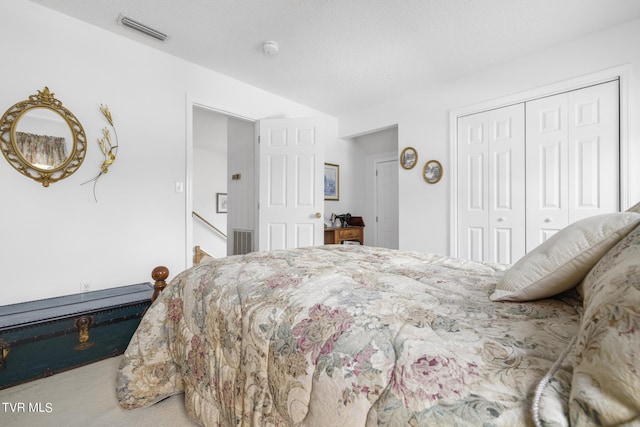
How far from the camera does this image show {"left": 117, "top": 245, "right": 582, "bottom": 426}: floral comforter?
504mm

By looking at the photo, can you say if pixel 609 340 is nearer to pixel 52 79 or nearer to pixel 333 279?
pixel 333 279

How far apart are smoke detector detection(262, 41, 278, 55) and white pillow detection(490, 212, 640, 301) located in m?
2.64

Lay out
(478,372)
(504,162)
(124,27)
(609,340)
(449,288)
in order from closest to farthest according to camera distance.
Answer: (609,340) < (478,372) < (449,288) < (124,27) < (504,162)

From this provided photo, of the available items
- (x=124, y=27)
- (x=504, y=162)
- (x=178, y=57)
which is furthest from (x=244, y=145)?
(x=504, y=162)

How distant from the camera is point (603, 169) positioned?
246 centimetres

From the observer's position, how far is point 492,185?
3.07 metres

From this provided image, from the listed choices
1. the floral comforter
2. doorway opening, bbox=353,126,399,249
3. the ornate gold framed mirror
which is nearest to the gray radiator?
doorway opening, bbox=353,126,399,249

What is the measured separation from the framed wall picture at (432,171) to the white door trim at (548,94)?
0.15m

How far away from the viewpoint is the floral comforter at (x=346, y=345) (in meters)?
0.50

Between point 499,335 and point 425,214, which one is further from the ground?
point 425,214

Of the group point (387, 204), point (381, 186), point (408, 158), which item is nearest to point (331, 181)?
point (381, 186)

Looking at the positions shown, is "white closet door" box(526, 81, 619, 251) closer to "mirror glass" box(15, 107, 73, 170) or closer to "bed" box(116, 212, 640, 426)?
"bed" box(116, 212, 640, 426)

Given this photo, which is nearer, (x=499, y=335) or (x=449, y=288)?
(x=499, y=335)

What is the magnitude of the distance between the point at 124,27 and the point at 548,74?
3903 mm
